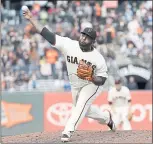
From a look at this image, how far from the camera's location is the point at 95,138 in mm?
9711

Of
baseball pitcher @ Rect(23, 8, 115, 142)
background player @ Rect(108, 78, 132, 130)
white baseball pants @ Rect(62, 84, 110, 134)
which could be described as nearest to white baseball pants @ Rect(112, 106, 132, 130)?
background player @ Rect(108, 78, 132, 130)

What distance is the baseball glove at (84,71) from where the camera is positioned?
9188 millimetres

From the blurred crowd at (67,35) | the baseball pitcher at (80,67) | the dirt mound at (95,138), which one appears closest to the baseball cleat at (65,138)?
the baseball pitcher at (80,67)

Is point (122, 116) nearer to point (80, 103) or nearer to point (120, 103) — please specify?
point (120, 103)

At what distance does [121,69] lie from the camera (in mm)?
19406

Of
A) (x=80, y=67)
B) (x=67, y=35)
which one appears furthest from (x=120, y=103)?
(x=67, y=35)

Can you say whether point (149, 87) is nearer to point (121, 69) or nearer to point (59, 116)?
point (121, 69)

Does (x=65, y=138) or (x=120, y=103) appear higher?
(x=120, y=103)

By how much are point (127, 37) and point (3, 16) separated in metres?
4.80

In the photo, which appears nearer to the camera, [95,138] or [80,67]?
[80,67]

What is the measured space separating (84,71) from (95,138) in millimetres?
1217

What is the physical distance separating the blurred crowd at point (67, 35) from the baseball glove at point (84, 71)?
8287 mm

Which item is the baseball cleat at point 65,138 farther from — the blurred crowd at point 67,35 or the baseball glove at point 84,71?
the blurred crowd at point 67,35

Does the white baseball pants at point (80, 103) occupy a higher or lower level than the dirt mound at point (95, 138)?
higher
